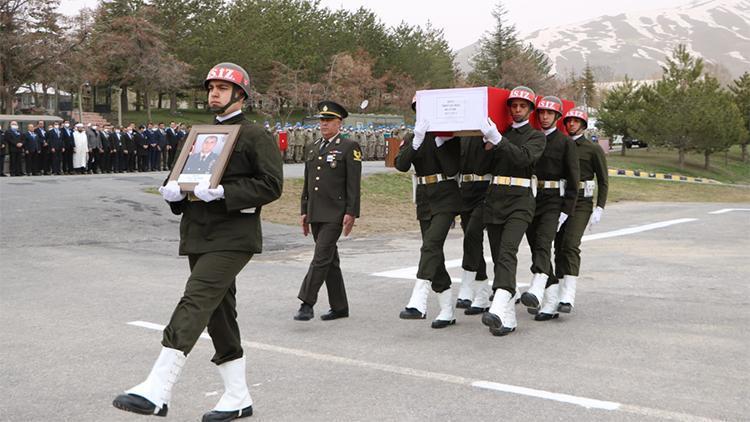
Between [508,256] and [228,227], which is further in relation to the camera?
[508,256]

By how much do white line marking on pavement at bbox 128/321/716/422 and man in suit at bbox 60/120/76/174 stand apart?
68.5 ft

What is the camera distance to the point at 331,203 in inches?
326

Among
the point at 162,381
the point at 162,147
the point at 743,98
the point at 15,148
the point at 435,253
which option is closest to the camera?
the point at 162,381

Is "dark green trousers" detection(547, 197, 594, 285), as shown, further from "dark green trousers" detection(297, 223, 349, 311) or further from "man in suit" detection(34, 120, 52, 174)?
"man in suit" detection(34, 120, 52, 174)

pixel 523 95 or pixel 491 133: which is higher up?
pixel 523 95

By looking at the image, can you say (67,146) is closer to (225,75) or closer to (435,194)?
(435,194)

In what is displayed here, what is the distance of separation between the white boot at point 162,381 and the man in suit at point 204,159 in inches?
39.6

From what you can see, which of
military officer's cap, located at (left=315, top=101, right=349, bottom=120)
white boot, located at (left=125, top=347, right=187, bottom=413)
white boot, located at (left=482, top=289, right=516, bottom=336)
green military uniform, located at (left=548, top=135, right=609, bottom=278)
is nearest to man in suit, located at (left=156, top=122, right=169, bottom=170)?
military officer's cap, located at (left=315, top=101, right=349, bottom=120)

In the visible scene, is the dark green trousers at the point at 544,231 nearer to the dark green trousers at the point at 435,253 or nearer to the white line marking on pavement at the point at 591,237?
the dark green trousers at the point at 435,253

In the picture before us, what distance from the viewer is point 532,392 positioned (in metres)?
5.57

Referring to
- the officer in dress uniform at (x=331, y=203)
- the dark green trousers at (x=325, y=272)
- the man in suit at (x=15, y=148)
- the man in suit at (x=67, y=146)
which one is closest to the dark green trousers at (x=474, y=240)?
the officer in dress uniform at (x=331, y=203)

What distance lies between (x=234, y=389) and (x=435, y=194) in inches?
133

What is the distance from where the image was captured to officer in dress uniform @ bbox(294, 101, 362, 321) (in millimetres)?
8180

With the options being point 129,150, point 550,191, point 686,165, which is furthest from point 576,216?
point 686,165
